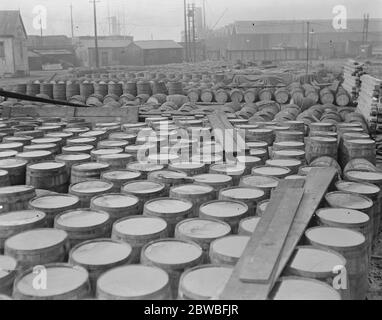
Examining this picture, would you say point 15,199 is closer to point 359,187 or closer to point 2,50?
point 359,187

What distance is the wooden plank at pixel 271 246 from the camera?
3637mm

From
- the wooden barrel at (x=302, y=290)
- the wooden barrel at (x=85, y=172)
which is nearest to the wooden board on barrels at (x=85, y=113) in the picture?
the wooden barrel at (x=85, y=172)

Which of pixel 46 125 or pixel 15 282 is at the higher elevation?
pixel 46 125

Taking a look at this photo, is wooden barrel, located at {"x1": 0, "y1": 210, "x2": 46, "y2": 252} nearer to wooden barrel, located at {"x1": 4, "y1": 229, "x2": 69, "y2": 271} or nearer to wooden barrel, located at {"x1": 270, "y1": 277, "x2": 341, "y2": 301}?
wooden barrel, located at {"x1": 4, "y1": 229, "x2": 69, "y2": 271}

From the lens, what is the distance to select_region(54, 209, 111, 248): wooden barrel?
4.86m

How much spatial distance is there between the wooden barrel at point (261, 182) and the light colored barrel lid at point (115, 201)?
62.1 inches

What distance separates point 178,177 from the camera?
21.4ft

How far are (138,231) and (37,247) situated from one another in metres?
1.03

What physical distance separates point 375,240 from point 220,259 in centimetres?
352

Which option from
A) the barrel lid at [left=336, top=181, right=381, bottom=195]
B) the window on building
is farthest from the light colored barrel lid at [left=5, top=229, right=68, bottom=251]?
the window on building

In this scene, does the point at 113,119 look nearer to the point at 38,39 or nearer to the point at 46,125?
the point at 46,125

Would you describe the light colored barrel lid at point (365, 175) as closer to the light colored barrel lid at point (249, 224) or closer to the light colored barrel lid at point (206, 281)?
the light colored barrel lid at point (249, 224)
